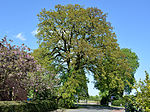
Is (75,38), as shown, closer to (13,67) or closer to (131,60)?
(13,67)

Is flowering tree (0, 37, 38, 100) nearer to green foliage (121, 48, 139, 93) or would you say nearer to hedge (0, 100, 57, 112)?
hedge (0, 100, 57, 112)

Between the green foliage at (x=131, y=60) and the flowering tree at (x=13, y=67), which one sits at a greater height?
the green foliage at (x=131, y=60)

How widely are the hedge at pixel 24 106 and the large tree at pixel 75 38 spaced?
4689mm

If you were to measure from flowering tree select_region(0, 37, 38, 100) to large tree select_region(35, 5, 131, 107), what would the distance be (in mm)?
9372

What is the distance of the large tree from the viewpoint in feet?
88.4

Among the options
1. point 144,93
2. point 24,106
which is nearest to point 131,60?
point 24,106

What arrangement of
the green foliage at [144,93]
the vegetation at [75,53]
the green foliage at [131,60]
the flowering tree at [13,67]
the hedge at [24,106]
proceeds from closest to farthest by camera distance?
the green foliage at [144,93]
the hedge at [24,106]
the flowering tree at [13,67]
the vegetation at [75,53]
the green foliage at [131,60]

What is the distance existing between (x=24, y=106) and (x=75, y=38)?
1368 centimetres

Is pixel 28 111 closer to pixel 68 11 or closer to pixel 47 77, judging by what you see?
pixel 47 77

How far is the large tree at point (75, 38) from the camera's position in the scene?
88.4 ft

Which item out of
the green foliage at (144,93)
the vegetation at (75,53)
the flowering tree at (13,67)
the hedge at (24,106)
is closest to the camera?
the green foliage at (144,93)

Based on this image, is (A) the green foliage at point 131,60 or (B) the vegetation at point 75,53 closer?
(B) the vegetation at point 75,53

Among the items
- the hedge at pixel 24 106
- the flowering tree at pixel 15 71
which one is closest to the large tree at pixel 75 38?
the hedge at pixel 24 106

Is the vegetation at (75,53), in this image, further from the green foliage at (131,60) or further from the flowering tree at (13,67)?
the green foliage at (131,60)
